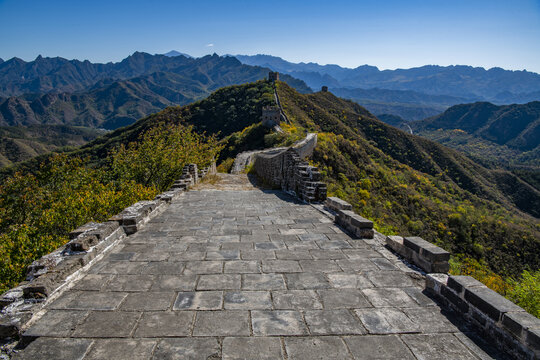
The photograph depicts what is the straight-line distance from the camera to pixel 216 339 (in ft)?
9.16

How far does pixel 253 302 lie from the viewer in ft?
11.2

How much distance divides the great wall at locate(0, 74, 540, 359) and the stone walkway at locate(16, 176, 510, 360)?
14mm

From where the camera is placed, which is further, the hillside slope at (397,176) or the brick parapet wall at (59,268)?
the hillside slope at (397,176)

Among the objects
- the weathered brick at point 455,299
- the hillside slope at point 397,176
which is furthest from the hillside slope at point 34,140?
the weathered brick at point 455,299

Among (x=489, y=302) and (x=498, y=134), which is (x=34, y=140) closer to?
(x=489, y=302)

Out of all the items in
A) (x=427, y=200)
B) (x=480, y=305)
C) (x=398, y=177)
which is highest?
(x=480, y=305)

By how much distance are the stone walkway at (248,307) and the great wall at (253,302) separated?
0.01 meters

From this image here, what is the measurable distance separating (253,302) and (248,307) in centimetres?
11

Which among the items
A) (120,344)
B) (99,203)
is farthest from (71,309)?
(99,203)

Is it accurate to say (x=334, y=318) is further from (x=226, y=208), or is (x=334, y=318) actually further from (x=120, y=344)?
(x=226, y=208)

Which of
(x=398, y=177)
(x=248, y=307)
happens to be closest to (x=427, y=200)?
(x=398, y=177)

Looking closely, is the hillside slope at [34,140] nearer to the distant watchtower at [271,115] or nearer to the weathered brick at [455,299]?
the distant watchtower at [271,115]

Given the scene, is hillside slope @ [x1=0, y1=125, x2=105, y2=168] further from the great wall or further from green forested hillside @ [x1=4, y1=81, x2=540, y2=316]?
the great wall

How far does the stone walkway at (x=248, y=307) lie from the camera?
271 centimetres
